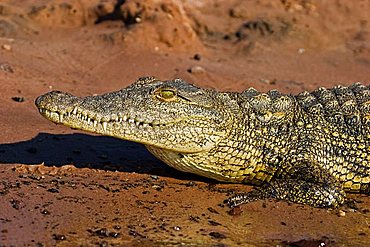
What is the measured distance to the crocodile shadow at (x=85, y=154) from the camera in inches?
254

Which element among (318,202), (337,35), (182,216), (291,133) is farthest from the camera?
(337,35)

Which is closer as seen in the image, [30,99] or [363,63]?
[30,99]

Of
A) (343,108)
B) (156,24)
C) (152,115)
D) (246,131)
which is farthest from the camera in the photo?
(156,24)

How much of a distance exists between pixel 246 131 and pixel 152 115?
91cm

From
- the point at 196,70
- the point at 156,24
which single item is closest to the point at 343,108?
the point at 196,70

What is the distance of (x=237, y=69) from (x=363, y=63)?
271 cm

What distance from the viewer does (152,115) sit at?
5.76m

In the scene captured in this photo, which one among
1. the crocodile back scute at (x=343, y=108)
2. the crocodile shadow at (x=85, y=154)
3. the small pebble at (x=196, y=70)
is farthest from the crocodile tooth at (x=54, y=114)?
the small pebble at (x=196, y=70)

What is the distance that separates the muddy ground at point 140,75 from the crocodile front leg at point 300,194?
0.10 metres

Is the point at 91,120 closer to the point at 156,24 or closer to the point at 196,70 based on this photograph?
the point at 196,70

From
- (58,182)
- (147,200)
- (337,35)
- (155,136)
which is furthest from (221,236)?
(337,35)

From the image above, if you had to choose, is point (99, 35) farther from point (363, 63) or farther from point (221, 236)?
point (221, 236)

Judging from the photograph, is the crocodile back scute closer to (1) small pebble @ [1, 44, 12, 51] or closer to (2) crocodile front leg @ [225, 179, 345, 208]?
(2) crocodile front leg @ [225, 179, 345, 208]

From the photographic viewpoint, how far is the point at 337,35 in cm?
1366
